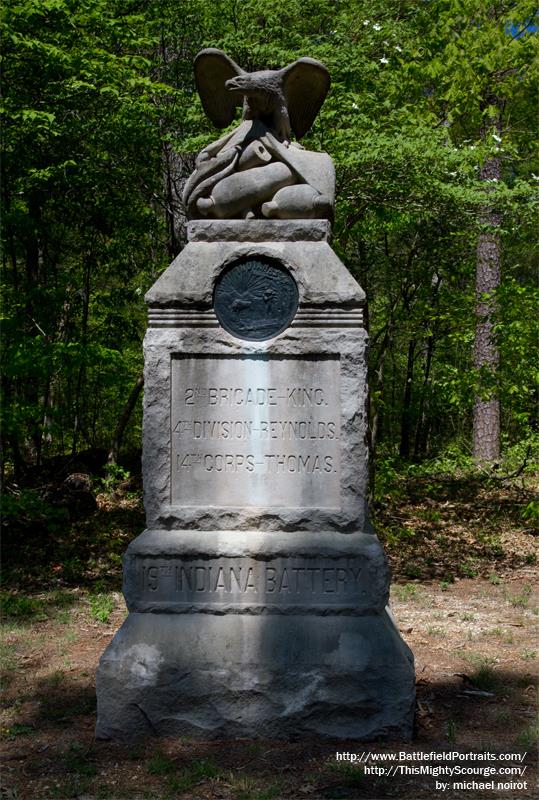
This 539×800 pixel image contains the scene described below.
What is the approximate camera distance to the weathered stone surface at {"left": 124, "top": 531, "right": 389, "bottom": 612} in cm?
450

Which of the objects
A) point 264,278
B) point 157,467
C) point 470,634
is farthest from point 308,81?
point 470,634

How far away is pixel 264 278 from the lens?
4.60 meters

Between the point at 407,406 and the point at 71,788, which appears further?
the point at 407,406

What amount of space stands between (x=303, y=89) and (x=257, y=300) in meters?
1.54

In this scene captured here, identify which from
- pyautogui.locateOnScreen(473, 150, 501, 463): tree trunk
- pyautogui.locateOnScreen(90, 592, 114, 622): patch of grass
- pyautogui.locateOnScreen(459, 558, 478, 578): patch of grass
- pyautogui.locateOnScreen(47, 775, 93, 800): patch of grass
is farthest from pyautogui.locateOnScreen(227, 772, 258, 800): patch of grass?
pyautogui.locateOnScreen(473, 150, 501, 463): tree trunk

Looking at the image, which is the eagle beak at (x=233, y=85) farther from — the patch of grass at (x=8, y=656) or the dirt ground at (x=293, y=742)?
the patch of grass at (x=8, y=656)

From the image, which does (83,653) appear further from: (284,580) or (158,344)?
(158,344)

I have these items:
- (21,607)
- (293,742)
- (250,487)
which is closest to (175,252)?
(21,607)

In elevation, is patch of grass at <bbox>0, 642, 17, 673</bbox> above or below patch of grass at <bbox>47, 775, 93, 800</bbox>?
below

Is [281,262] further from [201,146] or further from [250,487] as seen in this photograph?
[201,146]

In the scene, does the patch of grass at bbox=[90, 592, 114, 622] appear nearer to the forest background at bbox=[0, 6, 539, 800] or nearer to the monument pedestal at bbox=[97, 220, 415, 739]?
the forest background at bbox=[0, 6, 539, 800]

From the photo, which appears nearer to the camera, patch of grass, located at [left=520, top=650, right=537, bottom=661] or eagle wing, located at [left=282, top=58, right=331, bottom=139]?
eagle wing, located at [left=282, top=58, right=331, bottom=139]

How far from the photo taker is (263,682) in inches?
173

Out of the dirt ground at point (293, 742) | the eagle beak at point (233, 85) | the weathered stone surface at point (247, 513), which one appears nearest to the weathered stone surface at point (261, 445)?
the weathered stone surface at point (247, 513)
